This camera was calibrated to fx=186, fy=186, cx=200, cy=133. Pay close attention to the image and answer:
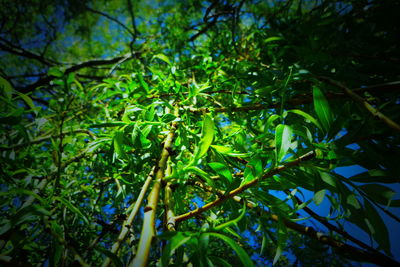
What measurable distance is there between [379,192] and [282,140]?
7.3 inches

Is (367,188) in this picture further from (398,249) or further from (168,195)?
(398,249)

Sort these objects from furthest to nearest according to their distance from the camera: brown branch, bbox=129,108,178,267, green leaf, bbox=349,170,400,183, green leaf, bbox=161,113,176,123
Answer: green leaf, bbox=161,113,176,123 → green leaf, bbox=349,170,400,183 → brown branch, bbox=129,108,178,267

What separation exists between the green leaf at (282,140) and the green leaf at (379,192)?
0.16 meters

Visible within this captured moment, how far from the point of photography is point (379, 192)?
305mm

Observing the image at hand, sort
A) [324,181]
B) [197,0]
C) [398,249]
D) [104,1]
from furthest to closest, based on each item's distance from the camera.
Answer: [104,1], [197,0], [398,249], [324,181]

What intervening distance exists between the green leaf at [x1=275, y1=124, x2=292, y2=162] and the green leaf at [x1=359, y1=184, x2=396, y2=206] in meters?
0.16

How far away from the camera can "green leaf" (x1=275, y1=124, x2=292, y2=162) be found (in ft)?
0.93

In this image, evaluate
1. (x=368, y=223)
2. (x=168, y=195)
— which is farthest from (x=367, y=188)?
(x=168, y=195)

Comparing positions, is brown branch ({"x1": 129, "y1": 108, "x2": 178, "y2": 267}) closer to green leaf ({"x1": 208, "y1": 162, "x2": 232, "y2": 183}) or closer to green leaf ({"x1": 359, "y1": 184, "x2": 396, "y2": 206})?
green leaf ({"x1": 208, "y1": 162, "x2": 232, "y2": 183})

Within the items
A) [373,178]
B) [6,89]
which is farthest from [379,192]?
[6,89]

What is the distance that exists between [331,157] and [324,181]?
4 centimetres

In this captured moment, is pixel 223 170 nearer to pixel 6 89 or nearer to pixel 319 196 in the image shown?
pixel 319 196

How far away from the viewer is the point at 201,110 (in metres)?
0.52

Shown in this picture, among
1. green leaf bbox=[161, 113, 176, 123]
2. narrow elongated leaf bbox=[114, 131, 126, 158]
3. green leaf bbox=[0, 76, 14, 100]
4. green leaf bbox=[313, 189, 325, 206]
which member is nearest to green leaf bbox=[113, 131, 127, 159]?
narrow elongated leaf bbox=[114, 131, 126, 158]
